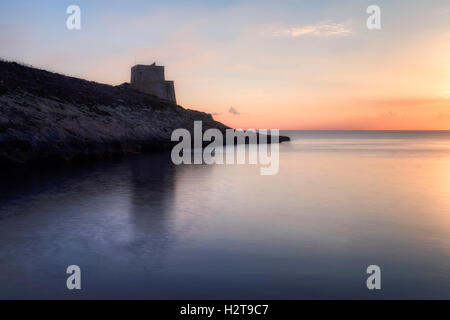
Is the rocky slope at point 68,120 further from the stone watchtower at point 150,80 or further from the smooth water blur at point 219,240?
the stone watchtower at point 150,80

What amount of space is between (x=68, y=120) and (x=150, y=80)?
42.8 meters

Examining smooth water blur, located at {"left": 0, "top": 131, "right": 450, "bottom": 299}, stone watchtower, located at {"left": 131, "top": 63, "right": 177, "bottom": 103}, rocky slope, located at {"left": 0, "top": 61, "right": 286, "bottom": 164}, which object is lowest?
smooth water blur, located at {"left": 0, "top": 131, "right": 450, "bottom": 299}

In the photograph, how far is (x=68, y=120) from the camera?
31.2 m

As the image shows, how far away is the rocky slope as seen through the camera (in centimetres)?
2566

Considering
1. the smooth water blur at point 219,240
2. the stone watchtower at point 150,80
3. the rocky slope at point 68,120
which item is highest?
the stone watchtower at point 150,80

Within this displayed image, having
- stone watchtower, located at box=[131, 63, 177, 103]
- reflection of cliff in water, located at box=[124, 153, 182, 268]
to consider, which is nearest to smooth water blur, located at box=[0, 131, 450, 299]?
reflection of cliff in water, located at box=[124, 153, 182, 268]

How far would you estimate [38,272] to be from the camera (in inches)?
279

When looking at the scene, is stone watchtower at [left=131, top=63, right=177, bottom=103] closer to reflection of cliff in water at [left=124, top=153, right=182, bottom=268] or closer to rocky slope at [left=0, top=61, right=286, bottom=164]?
rocky slope at [left=0, top=61, right=286, bottom=164]

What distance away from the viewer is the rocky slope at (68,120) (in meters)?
25.7

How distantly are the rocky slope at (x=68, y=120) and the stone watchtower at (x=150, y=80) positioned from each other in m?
15.2

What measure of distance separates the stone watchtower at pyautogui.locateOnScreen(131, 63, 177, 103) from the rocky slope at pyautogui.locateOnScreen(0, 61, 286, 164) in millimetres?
15226

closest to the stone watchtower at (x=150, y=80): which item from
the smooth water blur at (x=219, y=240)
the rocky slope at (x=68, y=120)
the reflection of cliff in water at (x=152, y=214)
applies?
the rocky slope at (x=68, y=120)

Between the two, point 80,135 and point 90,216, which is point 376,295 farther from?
point 80,135
